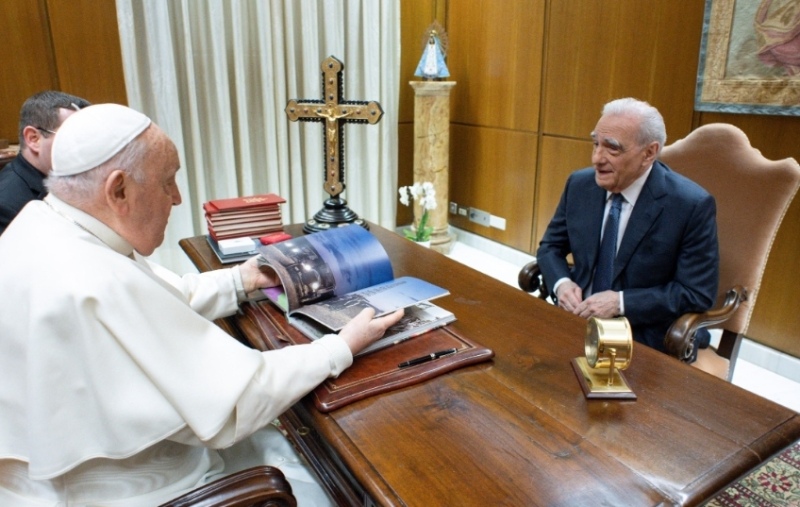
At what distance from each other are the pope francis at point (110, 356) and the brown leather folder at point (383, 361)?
4 centimetres

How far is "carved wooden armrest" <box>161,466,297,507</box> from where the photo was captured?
92cm

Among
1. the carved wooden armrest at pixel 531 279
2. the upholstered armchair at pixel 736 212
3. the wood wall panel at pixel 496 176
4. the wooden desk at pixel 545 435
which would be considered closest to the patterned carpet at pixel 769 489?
the upholstered armchair at pixel 736 212

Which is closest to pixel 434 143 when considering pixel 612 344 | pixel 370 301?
pixel 370 301

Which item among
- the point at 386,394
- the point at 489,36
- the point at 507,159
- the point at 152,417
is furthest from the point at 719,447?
the point at 489,36

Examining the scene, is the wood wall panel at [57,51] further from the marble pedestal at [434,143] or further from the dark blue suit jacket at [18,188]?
the marble pedestal at [434,143]

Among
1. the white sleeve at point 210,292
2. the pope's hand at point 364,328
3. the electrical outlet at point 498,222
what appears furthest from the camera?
the electrical outlet at point 498,222

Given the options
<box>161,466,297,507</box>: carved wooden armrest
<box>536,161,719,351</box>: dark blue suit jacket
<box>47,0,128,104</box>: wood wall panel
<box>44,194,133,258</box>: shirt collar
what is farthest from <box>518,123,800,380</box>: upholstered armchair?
<box>47,0,128,104</box>: wood wall panel

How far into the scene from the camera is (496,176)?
176 inches

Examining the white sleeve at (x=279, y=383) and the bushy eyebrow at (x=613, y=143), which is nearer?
the white sleeve at (x=279, y=383)

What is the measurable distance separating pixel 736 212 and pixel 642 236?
351 millimetres

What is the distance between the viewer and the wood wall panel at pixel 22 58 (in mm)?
3244

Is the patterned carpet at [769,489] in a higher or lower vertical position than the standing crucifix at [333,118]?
lower

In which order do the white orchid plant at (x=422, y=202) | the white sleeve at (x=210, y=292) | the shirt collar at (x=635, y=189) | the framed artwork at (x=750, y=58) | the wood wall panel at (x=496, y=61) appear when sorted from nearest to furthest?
1. the white sleeve at (x=210, y=292)
2. the shirt collar at (x=635, y=189)
3. the framed artwork at (x=750, y=58)
4. the white orchid plant at (x=422, y=202)
5. the wood wall panel at (x=496, y=61)

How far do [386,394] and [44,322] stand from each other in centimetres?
59
